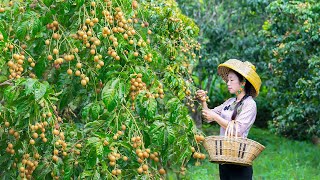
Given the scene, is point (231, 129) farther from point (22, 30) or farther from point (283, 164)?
point (283, 164)

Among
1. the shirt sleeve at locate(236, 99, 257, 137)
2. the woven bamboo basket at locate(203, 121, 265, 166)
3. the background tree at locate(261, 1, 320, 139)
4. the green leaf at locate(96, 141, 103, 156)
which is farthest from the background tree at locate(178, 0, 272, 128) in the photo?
the green leaf at locate(96, 141, 103, 156)

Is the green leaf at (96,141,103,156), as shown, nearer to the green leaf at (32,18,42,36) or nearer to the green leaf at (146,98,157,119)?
the green leaf at (146,98,157,119)

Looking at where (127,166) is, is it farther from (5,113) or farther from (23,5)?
(23,5)

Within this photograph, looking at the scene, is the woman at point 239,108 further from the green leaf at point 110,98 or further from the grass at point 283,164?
the grass at point 283,164

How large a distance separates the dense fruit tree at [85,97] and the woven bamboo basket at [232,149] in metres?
0.26

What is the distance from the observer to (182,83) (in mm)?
4000

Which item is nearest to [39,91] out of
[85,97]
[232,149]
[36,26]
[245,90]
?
[36,26]

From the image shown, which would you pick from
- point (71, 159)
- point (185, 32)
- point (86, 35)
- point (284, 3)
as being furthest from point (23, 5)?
point (284, 3)

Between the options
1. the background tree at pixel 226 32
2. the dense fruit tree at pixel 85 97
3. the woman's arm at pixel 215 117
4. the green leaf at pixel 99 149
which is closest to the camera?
the green leaf at pixel 99 149

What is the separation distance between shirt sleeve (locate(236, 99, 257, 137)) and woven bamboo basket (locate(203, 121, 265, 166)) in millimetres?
118

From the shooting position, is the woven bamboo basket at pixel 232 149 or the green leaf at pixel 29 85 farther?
the woven bamboo basket at pixel 232 149

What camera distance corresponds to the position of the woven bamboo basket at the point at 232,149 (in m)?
3.93

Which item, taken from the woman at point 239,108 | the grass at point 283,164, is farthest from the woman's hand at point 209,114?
the grass at point 283,164

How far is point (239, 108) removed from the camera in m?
4.20
